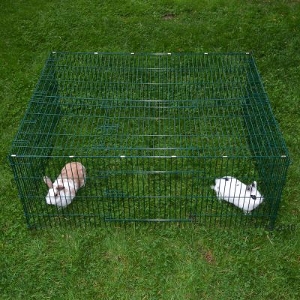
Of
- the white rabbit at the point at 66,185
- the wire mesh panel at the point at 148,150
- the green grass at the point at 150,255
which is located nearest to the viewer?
the green grass at the point at 150,255

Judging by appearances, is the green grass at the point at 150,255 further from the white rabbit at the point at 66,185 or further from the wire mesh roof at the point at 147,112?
the wire mesh roof at the point at 147,112

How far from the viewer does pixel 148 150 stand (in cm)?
555

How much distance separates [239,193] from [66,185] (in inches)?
71.6

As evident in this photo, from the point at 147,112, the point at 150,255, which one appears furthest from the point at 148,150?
the point at 150,255

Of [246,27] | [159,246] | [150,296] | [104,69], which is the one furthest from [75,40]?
[150,296]

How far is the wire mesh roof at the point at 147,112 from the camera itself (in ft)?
17.1

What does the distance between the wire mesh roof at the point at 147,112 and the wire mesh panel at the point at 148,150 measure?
0.06 feet

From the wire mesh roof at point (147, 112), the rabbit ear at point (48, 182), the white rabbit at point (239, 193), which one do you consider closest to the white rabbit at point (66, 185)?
the rabbit ear at point (48, 182)

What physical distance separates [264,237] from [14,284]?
2490 mm

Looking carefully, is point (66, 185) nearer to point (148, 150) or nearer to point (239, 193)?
point (148, 150)

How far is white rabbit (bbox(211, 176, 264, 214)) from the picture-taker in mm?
4570

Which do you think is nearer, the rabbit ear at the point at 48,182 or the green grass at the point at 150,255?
the green grass at the point at 150,255

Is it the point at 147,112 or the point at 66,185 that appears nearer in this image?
the point at 66,185

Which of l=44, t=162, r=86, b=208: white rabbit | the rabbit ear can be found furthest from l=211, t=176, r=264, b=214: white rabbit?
the rabbit ear
